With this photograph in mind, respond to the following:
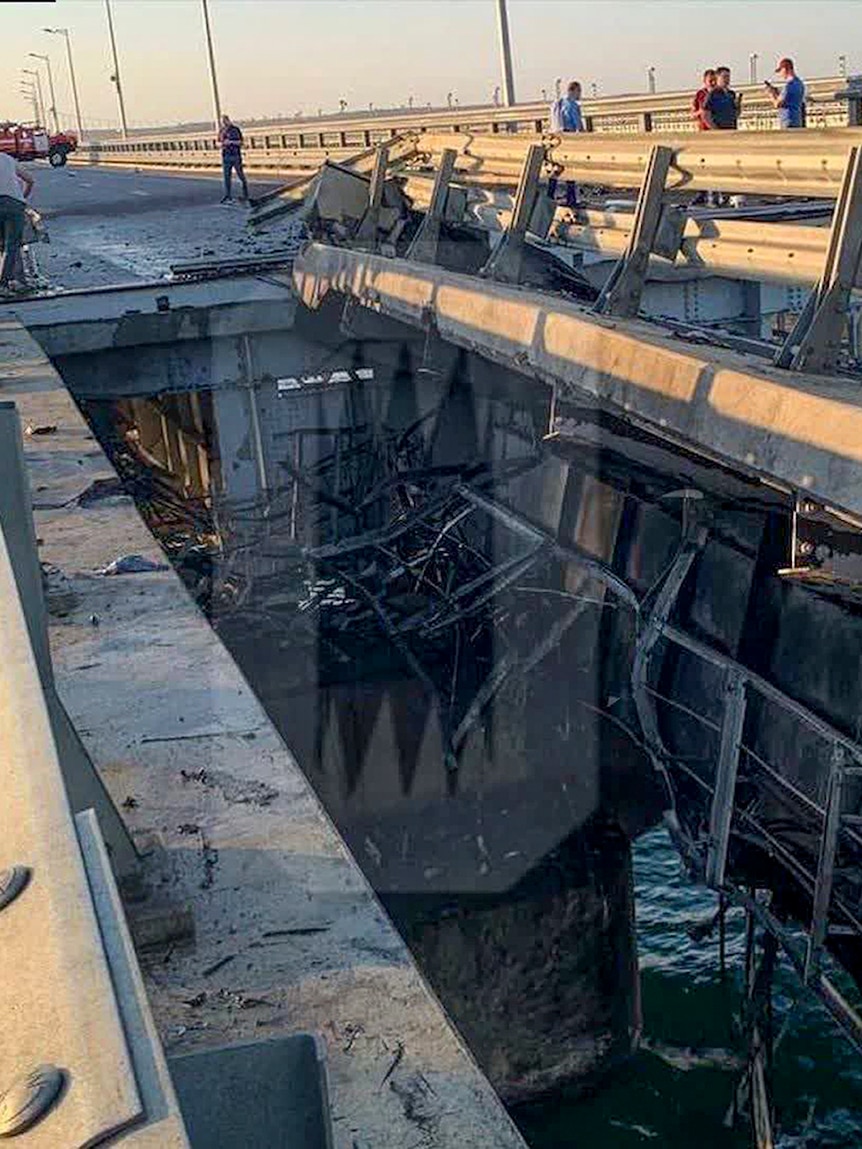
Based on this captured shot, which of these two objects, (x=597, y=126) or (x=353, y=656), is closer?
(x=353, y=656)

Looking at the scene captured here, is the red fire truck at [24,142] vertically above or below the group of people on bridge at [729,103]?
above

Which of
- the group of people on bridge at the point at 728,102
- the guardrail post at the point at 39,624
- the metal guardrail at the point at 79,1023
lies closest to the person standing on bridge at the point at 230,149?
the group of people on bridge at the point at 728,102

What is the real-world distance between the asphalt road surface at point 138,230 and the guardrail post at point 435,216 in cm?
714

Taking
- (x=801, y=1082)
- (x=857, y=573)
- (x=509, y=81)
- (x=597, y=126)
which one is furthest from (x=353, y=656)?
(x=509, y=81)

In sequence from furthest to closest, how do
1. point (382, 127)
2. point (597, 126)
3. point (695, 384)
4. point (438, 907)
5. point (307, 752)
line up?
point (382, 127)
point (597, 126)
point (307, 752)
point (438, 907)
point (695, 384)

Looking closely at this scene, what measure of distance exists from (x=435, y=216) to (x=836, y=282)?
6681mm

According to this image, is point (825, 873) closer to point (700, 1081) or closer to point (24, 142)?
point (700, 1081)

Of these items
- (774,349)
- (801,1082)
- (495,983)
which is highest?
(774,349)

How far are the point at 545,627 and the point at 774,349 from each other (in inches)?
114

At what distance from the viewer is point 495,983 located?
32.3 ft

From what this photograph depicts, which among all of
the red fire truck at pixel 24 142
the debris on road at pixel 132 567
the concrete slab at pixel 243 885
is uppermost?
the red fire truck at pixel 24 142

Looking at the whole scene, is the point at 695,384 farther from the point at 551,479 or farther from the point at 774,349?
the point at 551,479

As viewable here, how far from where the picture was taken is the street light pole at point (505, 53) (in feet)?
83.5

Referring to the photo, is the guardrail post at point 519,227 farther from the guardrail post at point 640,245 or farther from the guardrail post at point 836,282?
the guardrail post at point 836,282
